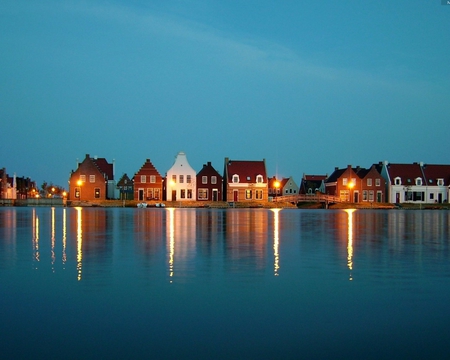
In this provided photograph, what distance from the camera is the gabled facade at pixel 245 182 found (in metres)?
81.2

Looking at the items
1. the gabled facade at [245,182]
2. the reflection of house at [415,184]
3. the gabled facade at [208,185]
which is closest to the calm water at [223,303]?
the gabled facade at [208,185]

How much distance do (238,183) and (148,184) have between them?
14321mm

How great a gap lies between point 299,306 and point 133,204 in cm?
6689

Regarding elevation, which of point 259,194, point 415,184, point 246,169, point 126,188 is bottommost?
point 259,194

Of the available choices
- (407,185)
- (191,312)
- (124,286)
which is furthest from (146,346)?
(407,185)

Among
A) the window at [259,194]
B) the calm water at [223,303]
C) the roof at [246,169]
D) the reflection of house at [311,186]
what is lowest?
the calm water at [223,303]

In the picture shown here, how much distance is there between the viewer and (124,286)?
36.7 feet

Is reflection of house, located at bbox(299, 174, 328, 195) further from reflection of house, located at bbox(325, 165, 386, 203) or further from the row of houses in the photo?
reflection of house, located at bbox(325, 165, 386, 203)

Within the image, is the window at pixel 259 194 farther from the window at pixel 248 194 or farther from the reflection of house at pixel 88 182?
the reflection of house at pixel 88 182

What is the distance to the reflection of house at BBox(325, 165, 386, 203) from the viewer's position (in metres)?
84.4

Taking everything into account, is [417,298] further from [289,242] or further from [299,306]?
[289,242]

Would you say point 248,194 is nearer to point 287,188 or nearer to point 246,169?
point 246,169

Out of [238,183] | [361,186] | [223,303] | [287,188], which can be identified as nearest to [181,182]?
[238,183]

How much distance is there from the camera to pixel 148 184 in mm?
79250
